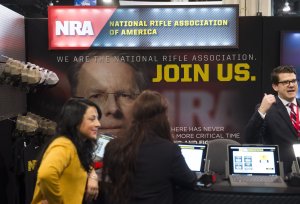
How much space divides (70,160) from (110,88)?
3072mm

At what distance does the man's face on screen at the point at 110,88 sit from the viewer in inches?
222

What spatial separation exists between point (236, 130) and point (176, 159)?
3378 millimetres

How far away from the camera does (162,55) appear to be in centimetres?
571

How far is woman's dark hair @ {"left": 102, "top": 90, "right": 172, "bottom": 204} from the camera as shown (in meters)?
2.55

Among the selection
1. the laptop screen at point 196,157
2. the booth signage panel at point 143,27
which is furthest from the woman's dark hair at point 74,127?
the booth signage panel at point 143,27

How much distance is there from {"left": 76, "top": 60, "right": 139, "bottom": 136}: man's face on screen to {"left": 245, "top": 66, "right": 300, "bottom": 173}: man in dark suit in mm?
2373

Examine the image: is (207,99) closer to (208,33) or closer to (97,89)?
(208,33)

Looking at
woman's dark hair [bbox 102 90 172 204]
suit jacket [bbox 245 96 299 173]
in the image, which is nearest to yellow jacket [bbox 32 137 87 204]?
woman's dark hair [bbox 102 90 172 204]

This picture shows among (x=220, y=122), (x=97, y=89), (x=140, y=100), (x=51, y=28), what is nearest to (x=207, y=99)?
(x=220, y=122)

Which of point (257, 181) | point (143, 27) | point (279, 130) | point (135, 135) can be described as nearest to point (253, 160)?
point (257, 181)

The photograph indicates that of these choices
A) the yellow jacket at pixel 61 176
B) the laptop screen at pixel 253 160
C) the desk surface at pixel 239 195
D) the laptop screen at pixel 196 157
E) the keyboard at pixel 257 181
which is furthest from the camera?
the laptop screen at pixel 196 157

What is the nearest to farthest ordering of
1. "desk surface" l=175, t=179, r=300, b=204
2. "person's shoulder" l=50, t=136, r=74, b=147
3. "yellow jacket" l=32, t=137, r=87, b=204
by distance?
"yellow jacket" l=32, t=137, r=87, b=204, "person's shoulder" l=50, t=136, r=74, b=147, "desk surface" l=175, t=179, r=300, b=204

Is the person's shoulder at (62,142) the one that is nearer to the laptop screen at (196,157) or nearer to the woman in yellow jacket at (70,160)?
the woman in yellow jacket at (70,160)

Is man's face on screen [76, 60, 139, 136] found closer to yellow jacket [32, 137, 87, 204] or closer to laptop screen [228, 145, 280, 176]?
laptop screen [228, 145, 280, 176]
